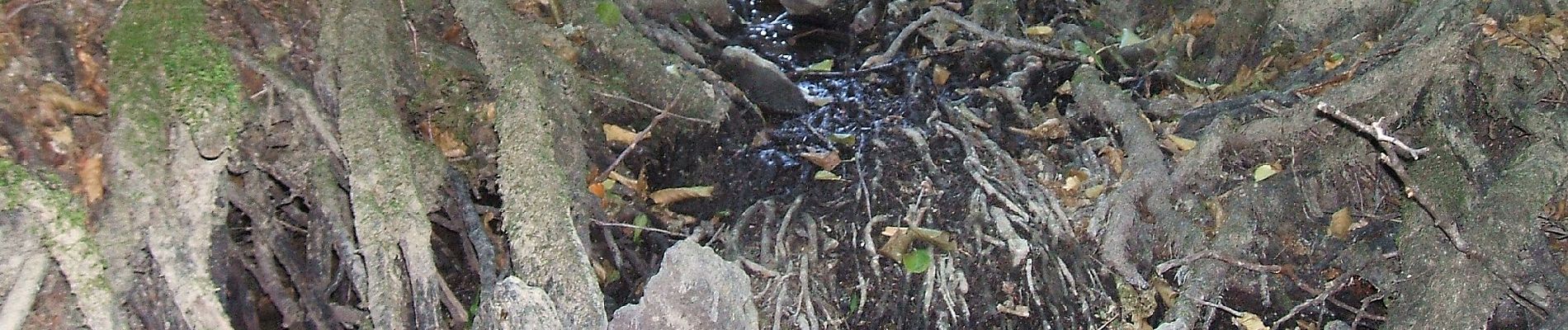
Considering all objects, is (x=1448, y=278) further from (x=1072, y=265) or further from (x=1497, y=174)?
(x=1072, y=265)

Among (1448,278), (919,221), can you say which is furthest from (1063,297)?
(1448,278)

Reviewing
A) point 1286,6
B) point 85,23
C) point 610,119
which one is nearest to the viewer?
point 85,23

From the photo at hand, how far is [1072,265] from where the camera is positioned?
2.37m

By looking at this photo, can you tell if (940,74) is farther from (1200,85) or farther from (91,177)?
(91,177)

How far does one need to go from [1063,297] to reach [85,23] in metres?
1.93

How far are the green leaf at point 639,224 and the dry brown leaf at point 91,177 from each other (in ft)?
3.57

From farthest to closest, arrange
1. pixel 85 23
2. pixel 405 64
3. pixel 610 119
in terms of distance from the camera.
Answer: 1. pixel 610 119
2. pixel 405 64
3. pixel 85 23

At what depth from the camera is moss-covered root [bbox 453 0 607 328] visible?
173cm

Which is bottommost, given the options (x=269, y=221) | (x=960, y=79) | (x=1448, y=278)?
(x=960, y=79)

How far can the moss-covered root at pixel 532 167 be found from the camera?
A: 1.73 m

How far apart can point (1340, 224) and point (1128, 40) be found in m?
1.18

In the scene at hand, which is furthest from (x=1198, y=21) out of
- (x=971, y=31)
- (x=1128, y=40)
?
(x=971, y=31)

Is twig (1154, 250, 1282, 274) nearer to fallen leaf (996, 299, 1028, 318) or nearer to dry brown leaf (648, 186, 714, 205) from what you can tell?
fallen leaf (996, 299, 1028, 318)

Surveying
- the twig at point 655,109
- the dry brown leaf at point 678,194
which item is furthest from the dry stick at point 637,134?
the dry brown leaf at point 678,194
